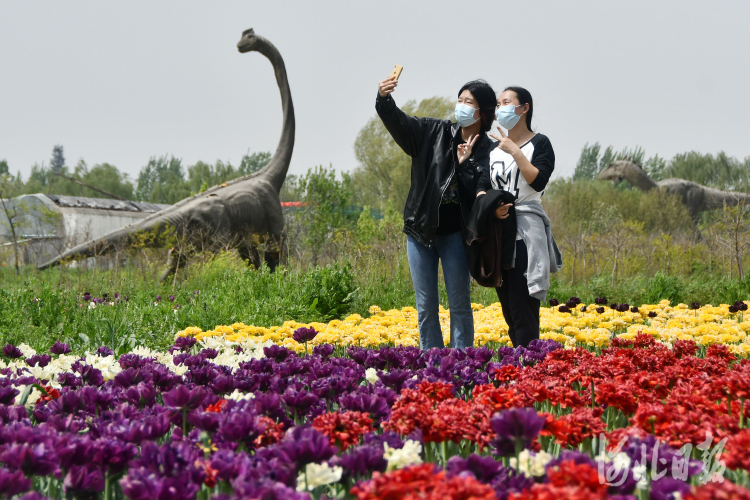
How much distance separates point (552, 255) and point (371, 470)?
8.60 feet

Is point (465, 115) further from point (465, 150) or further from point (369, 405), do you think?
point (369, 405)

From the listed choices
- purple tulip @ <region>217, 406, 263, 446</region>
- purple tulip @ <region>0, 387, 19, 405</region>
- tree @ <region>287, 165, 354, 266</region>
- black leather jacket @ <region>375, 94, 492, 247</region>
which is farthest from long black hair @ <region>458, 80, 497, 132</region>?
tree @ <region>287, 165, 354, 266</region>

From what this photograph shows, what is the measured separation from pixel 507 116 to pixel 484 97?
7.3 inches

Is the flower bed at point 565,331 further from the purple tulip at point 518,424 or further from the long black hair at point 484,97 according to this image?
the purple tulip at point 518,424

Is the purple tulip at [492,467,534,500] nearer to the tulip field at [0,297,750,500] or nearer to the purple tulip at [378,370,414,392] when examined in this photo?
the tulip field at [0,297,750,500]

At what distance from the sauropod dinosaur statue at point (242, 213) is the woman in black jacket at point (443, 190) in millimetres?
7590

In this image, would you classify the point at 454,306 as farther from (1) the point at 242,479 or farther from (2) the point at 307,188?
(2) the point at 307,188

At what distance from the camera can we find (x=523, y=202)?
3.62m

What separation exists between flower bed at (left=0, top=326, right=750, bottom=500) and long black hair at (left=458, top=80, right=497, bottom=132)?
1.82 m

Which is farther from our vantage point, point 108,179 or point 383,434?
point 108,179

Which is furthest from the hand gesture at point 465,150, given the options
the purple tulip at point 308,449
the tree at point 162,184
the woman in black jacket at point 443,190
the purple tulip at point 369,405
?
the tree at point 162,184

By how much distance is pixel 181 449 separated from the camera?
4.46ft

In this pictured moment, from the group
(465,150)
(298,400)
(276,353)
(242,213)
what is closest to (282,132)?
(242,213)

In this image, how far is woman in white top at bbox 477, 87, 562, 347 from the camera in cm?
344
